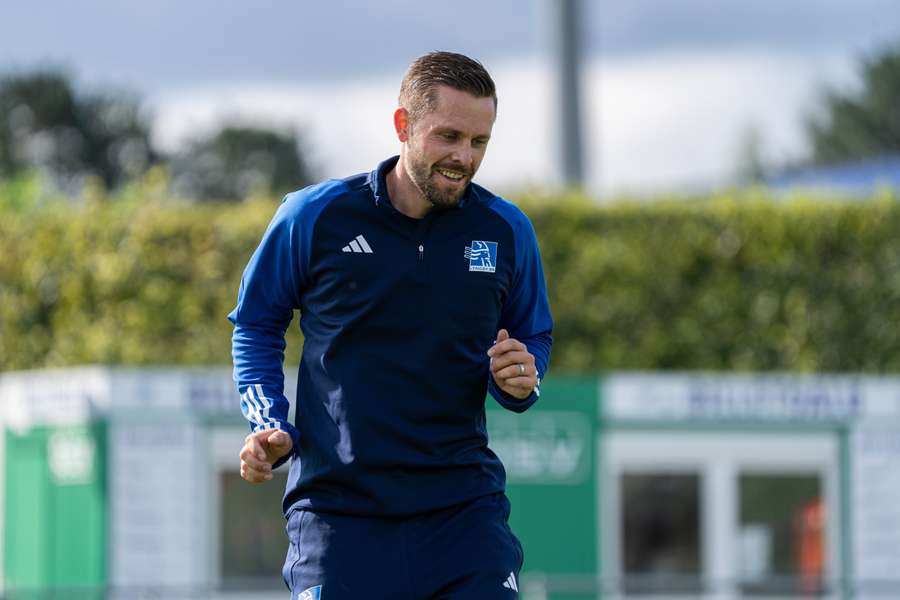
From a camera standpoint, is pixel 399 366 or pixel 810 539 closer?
pixel 399 366

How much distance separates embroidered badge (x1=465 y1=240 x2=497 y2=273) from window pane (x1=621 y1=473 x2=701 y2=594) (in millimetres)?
9235

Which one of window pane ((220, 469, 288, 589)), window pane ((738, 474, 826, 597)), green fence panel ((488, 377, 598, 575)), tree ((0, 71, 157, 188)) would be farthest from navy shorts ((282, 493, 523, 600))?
tree ((0, 71, 157, 188))

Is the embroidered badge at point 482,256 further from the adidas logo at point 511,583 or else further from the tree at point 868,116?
the tree at point 868,116

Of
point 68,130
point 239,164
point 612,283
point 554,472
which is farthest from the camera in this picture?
point 239,164

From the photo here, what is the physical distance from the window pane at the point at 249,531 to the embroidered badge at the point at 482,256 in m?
9.15

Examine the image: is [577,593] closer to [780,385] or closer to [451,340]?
[780,385]

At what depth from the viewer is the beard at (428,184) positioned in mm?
4711

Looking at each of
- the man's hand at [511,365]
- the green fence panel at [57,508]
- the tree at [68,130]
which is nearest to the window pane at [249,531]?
the green fence panel at [57,508]

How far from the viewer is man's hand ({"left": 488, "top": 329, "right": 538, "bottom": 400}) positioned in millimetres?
4594

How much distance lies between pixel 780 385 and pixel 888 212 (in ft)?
6.39

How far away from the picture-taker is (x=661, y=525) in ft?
46.1

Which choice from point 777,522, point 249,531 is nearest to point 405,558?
point 249,531

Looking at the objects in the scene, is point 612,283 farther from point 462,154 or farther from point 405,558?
point 405,558

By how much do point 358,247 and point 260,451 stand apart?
607 mm
